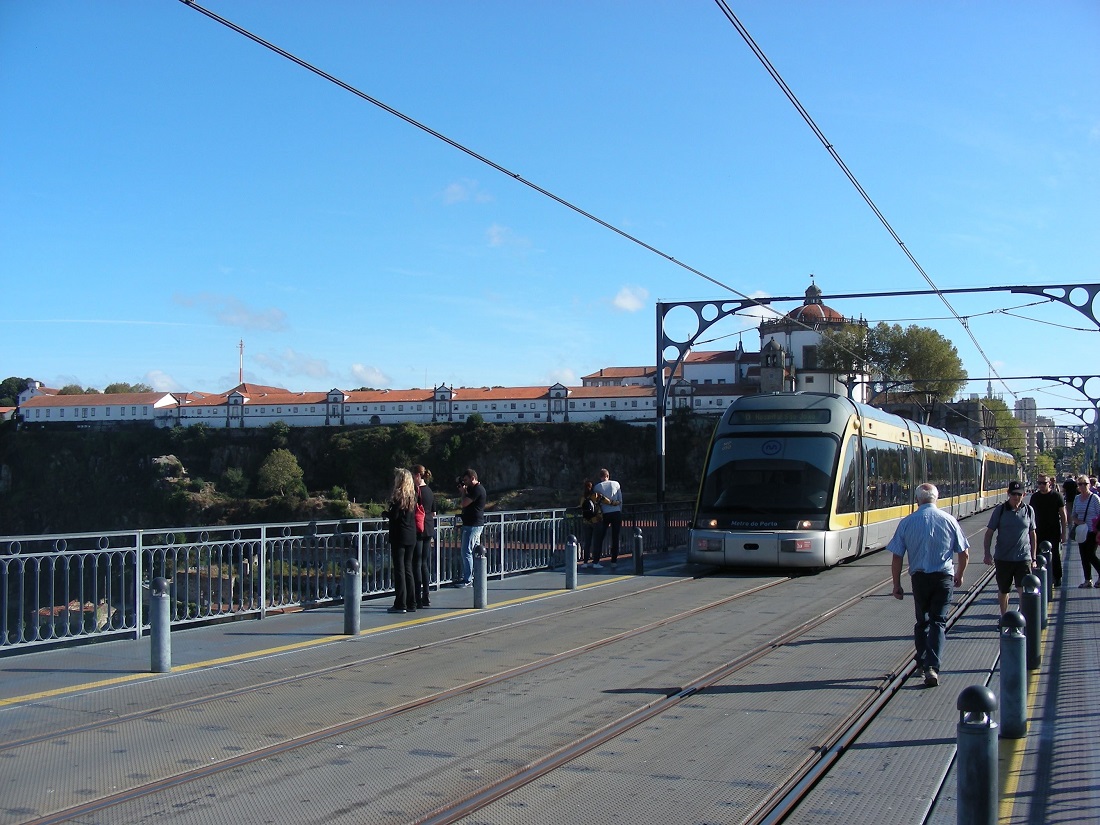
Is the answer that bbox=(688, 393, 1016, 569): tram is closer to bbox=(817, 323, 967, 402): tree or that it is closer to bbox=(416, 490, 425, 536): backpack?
bbox=(416, 490, 425, 536): backpack

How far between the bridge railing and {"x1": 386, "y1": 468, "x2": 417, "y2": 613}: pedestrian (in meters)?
0.88

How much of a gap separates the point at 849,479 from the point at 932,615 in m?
10.7

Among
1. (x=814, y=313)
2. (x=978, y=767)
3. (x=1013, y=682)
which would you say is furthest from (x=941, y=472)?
(x=814, y=313)

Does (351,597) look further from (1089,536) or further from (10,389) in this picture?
(10,389)

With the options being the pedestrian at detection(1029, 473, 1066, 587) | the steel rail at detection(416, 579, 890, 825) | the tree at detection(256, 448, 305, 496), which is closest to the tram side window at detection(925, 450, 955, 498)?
the pedestrian at detection(1029, 473, 1066, 587)

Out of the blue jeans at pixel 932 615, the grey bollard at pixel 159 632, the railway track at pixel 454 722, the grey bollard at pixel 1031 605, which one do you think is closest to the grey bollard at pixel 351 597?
the railway track at pixel 454 722

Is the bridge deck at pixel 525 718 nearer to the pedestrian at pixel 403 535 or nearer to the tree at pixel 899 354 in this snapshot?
the pedestrian at pixel 403 535

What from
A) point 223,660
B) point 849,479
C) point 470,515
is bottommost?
point 223,660

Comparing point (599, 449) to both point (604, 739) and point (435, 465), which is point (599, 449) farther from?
point (604, 739)

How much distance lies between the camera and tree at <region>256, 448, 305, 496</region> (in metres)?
118

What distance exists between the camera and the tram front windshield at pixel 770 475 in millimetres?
18000

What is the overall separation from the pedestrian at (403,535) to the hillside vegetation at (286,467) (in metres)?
97.2

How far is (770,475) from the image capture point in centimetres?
1834

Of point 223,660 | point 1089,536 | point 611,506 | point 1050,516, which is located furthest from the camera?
point 611,506
